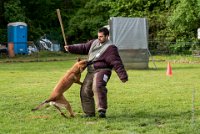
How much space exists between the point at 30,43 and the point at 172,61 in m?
14.4

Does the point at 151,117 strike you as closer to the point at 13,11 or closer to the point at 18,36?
the point at 18,36

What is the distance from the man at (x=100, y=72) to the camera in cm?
923

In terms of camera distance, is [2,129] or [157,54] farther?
[157,54]

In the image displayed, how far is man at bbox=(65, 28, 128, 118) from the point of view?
30.3 ft

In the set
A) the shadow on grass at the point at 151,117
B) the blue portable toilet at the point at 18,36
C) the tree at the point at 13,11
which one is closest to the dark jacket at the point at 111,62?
the shadow on grass at the point at 151,117

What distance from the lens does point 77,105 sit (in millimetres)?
11047

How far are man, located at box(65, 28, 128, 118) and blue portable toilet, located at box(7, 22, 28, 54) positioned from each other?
2883 centimetres

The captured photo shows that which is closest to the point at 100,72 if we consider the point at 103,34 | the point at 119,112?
the point at 103,34

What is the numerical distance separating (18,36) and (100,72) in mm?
29729

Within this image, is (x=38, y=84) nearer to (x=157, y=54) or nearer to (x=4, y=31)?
(x=157, y=54)

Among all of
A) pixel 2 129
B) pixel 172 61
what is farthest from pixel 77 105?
pixel 172 61

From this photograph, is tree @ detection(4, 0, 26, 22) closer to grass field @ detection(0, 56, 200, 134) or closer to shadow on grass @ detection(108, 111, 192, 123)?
grass field @ detection(0, 56, 200, 134)

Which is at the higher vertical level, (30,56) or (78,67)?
(78,67)

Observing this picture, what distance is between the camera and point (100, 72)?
30.9ft
